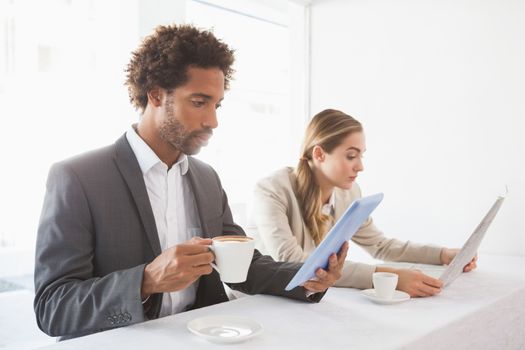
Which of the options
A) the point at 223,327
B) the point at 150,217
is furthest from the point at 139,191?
the point at 223,327

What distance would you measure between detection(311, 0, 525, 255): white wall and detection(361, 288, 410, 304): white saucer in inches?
56.4

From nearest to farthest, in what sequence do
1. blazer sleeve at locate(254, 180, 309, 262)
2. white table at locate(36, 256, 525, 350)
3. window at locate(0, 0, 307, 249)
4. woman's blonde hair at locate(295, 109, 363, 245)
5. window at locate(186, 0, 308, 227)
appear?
white table at locate(36, 256, 525, 350)
blazer sleeve at locate(254, 180, 309, 262)
woman's blonde hair at locate(295, 109, 363, 245)
window at locate(0, 0, 307, 249)
window at locate(186, 0, 308, 227)

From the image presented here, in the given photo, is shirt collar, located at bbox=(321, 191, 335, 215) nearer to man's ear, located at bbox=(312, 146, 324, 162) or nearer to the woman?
the woman

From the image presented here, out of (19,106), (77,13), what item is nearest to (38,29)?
(77,13)

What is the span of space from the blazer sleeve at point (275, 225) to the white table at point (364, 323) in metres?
0.40

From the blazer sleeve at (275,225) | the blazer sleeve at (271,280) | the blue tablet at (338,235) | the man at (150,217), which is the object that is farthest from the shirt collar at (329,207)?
the blue tablet at (338,235)

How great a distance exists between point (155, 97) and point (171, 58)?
14 centimetres

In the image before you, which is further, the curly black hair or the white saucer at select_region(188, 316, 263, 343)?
the curly black hair

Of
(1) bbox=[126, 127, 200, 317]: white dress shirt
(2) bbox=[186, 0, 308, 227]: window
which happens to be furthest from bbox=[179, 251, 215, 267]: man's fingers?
(2) bbox=[186, 0, 308, 227]: window

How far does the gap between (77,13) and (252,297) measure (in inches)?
79.5

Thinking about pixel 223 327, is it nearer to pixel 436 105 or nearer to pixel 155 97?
pixel 155 97

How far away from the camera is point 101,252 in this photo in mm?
1373

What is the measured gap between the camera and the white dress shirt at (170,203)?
60.0 inches

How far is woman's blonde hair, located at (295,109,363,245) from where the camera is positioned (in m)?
2.14
